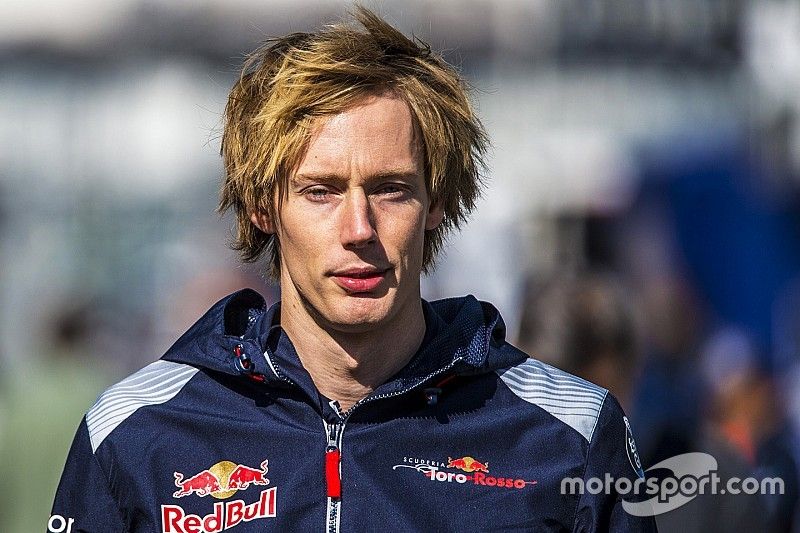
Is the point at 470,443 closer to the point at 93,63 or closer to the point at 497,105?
the point at 497,105

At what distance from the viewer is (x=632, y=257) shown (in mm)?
12203

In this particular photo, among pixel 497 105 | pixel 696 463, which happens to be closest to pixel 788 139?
pixel 497 105

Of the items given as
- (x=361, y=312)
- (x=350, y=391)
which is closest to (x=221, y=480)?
(x=350, y=391)

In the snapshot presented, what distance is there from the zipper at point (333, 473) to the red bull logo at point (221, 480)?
15 cm

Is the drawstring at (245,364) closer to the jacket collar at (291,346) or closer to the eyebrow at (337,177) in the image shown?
the jacket collar at (291,346)

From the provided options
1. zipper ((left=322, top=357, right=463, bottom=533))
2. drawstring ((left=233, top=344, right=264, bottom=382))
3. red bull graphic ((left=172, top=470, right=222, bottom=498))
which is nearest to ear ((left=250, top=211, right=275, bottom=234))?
drawstring ((left=233, top=344, right=264, bottom=382))

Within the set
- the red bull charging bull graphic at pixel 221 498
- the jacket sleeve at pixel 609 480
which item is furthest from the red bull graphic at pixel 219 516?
the jacket sleeve at pixel 609 480

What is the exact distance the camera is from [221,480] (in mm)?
3361

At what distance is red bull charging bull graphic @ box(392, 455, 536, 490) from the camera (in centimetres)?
336

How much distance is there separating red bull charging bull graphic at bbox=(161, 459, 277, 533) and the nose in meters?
0.56

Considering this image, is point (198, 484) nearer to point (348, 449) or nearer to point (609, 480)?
point (348, 449)

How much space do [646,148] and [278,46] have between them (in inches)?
443

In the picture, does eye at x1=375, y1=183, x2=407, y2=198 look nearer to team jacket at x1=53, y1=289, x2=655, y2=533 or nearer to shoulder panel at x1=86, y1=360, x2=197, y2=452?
team jacket at x1=53, y1=289, x2=655, y2=533

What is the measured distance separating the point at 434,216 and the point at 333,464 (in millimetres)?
719
